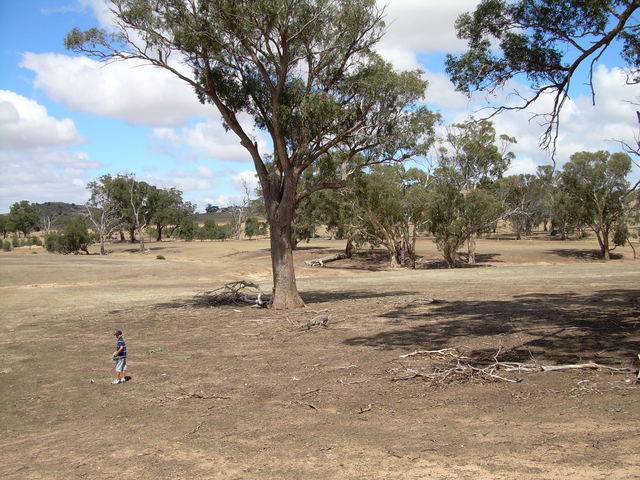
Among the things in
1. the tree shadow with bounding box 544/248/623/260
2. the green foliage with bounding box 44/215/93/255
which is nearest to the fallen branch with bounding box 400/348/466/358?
the tree shadow with bounding box 544/248/623/260

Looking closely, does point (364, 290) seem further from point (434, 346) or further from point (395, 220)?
point (395, 220)

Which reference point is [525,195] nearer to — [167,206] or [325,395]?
[167,206]

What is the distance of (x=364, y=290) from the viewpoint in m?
24.7

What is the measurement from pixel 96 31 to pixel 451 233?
30.9 m

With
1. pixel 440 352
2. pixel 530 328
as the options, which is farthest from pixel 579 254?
pixel 440 352

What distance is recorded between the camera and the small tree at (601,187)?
46.2 metres

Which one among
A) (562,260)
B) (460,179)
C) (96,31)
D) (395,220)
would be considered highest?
(96,31)

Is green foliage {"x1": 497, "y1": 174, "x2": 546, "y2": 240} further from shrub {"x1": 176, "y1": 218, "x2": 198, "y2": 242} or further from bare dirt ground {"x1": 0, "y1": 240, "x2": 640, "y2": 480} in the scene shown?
bare dirt ground {"x1": 0, "y1": 240, "x2": 640, "y2": 480}

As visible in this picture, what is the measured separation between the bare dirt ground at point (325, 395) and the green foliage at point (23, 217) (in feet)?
328

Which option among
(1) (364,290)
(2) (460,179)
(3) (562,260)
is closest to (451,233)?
(2) (460,179)

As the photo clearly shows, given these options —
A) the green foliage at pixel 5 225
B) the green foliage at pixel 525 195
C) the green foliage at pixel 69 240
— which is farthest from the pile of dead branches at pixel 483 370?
the green foliage at pixel 5 225

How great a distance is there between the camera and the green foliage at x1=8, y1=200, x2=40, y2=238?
105625 millimetres

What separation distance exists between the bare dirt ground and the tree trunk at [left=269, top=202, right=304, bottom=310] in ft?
2.42

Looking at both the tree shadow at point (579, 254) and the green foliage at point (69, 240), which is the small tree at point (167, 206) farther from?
the tree shadow at point (579, 254)
